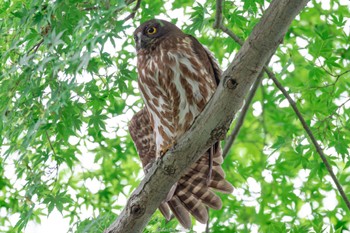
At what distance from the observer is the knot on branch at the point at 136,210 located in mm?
4555

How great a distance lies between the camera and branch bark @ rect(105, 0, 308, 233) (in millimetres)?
4008

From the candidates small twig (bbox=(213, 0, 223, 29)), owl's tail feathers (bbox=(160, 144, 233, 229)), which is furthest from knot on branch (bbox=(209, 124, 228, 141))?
owl's tail feathers (bbox=(160, 144, 233, 229))

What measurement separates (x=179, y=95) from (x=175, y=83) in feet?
0.33

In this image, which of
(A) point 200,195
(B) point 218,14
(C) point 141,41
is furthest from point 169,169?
(C) point 141,41

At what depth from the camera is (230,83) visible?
4117 mm

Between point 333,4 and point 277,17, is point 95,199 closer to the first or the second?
point 333,4

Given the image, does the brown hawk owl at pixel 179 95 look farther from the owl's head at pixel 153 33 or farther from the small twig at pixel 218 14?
the small twig at pixel 218 14

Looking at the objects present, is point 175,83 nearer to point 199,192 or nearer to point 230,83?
point 199,192

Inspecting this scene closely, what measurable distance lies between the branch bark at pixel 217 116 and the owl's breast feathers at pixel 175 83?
113 centimetres

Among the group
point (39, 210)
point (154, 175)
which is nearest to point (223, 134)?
point (154, 175)

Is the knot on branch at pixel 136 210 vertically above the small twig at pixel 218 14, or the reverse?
the small twig at pixel 218 14

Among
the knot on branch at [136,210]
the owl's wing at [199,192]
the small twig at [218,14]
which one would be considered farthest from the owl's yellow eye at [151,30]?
the knot on branch at [136,210]

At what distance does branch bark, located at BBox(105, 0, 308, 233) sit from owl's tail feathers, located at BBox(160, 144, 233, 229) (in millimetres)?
1291

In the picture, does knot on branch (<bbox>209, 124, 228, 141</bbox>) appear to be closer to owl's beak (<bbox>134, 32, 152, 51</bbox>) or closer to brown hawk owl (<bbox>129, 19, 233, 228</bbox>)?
brown hawk owl (<bbox>129, 19, 233, 228</bbox>)
